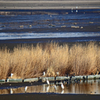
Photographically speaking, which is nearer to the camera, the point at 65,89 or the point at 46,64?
the point at 65,89

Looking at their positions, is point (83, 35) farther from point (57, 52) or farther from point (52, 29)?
point (57, 52)

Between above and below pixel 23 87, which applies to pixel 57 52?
above

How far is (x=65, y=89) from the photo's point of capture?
10.4 metres

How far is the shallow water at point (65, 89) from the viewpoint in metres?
10.1

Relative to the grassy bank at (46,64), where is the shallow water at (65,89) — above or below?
below

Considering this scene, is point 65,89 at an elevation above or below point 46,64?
below

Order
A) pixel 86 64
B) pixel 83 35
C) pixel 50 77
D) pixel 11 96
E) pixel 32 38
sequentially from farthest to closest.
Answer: pixel 83 35, pixel 32 38, pixel 86 64, pixel 50 77, pixel 11 96

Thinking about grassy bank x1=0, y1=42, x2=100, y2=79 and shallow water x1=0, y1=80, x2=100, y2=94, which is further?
grassy bank x1=0, y1=42, x2=100, y2=79

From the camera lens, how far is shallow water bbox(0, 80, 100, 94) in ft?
33.1

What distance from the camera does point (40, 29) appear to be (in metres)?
30.1

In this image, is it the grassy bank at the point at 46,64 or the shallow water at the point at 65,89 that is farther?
the grassy bank at the point at 46,64

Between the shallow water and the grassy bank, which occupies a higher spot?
the grassy bank

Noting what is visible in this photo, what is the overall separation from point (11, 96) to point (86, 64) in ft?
15.9

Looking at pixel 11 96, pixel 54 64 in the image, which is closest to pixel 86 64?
pixel 54 64
